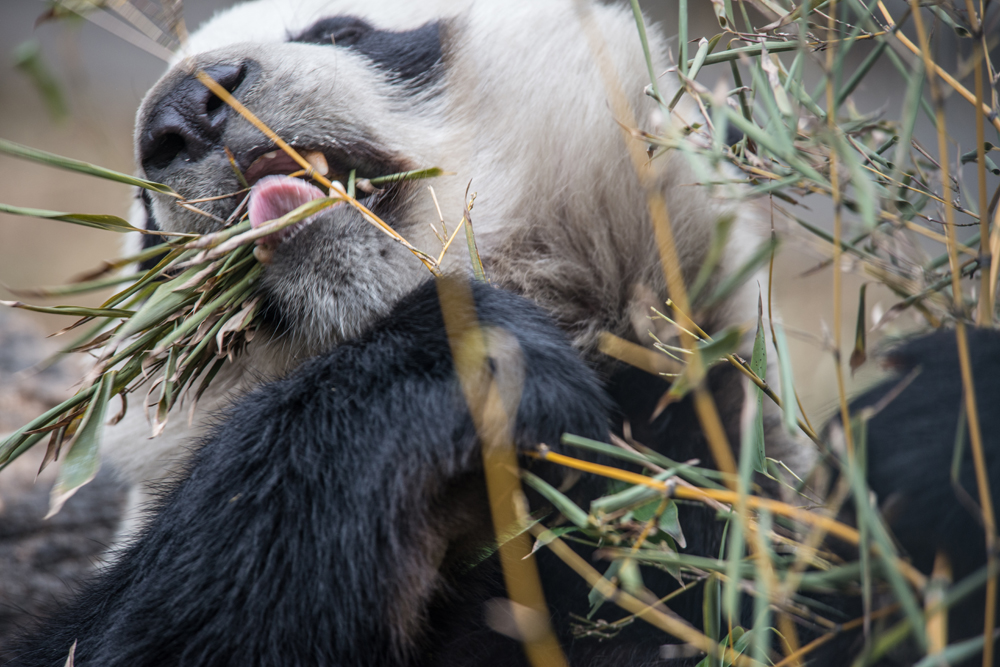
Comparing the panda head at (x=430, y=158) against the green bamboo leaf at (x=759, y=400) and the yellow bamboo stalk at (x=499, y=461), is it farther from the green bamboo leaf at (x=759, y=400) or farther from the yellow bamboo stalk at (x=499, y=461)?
the green bamboo leaf at (x=759, y=400)

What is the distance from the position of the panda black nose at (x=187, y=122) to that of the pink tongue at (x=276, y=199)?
0.41ft

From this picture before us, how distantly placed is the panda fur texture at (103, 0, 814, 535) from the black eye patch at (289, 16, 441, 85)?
37mm

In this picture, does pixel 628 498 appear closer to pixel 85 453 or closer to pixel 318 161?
pixel 85 453

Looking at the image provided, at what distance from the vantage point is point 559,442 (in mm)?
963

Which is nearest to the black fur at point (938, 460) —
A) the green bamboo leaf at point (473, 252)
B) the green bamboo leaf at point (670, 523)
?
the green bamboo leaf at point (670, 523)

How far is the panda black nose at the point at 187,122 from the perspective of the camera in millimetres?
1285

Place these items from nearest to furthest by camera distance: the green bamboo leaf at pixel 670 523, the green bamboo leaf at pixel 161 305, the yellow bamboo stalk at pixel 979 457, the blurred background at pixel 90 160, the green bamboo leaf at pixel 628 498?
the yellow bamboo stalk at pixel 979 457, the green bamboo leaf at pixel 628 498, the green bamboo leaf at pixel 670 523, the green bamboo leaf at pixel 161 305, the blurred background at pixel 90 160

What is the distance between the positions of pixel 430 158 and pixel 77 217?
619 millimetres

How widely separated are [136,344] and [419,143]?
0.63 meters

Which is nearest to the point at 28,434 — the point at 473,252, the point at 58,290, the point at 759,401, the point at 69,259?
the point at 58,290

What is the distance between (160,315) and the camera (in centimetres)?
119

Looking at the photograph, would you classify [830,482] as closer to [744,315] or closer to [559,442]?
[559,442]

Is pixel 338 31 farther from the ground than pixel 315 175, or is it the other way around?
→ pixel 338 31

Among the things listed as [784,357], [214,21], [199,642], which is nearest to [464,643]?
[199,642]
